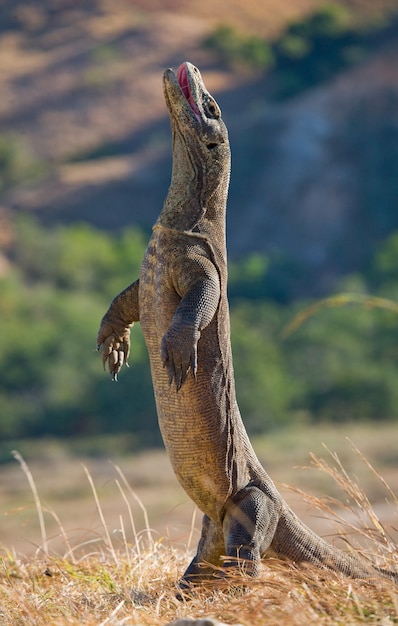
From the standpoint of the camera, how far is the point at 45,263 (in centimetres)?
4672

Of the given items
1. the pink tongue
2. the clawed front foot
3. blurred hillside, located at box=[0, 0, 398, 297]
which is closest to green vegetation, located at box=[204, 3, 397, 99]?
blurred hillside, located at box=[0, 0, 398, 297]

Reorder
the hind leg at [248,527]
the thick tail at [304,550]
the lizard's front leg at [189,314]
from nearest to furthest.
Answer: the lizard's front leg at [189,314], the hind leg at [248,527], the thick tail at [304,550]

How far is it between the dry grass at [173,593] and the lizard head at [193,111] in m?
1.68

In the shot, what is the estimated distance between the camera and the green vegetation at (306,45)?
65.1 m

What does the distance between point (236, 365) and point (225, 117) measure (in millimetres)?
27717

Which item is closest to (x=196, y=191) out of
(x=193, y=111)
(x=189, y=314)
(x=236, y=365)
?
(x=193, y=111)

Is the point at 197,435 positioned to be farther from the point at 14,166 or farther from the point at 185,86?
the point at 14,166

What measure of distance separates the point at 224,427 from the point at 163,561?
140 centimetres

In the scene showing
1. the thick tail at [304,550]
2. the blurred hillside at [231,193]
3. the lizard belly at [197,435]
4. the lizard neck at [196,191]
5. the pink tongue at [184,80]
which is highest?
the blurred hillside at [231,193]

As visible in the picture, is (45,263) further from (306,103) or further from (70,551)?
(70,551)

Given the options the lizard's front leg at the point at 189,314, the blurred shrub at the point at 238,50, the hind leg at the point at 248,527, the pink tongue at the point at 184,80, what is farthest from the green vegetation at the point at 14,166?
the lizard's front leg at the point at 189,314

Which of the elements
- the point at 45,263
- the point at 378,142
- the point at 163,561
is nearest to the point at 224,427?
the point at 163,561

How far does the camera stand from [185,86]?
5.58 metres

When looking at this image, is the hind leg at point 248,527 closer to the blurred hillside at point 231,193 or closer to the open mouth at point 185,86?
the open mouth at point 185,86
